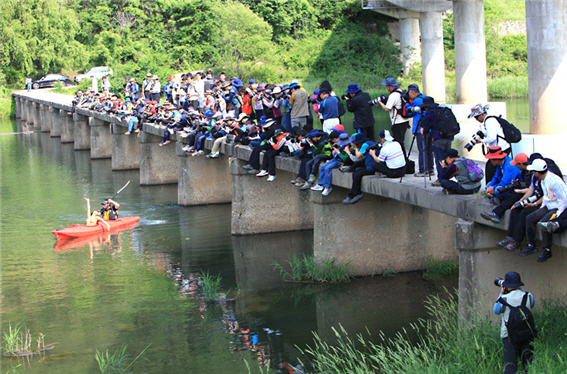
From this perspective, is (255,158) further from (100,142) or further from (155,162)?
(100,142)

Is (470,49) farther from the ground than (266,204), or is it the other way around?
(470,49)

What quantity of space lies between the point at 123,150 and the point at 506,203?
2819cm

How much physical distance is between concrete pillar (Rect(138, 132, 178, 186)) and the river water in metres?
5.53

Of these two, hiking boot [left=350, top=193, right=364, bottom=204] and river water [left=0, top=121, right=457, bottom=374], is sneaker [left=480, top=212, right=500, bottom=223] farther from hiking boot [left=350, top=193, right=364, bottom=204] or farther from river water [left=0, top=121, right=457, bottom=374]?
hiking boot [left=350, top=193, right=364, bottom=204]

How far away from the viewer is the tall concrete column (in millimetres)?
55281

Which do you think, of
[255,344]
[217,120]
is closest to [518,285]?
[255,344]

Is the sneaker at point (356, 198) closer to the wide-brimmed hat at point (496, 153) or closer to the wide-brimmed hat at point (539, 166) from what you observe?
the wide-brimmed hat at point (496, 153)

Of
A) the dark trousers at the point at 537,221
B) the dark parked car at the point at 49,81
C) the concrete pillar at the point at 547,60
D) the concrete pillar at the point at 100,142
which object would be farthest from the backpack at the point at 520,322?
the dark parked car at the point at 49,81

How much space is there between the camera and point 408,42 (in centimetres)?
5550

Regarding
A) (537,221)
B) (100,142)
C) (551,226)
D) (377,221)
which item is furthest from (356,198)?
(100,142)

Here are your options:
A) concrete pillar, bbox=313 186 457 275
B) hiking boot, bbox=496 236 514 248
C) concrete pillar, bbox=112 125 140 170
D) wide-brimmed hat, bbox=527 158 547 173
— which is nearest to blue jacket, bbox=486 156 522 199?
hiking boot, bbox=496 236 514 248

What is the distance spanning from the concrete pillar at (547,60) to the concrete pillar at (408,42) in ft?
130

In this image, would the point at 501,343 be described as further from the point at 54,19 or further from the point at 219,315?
the point at 54,19

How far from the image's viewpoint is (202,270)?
17984mm
